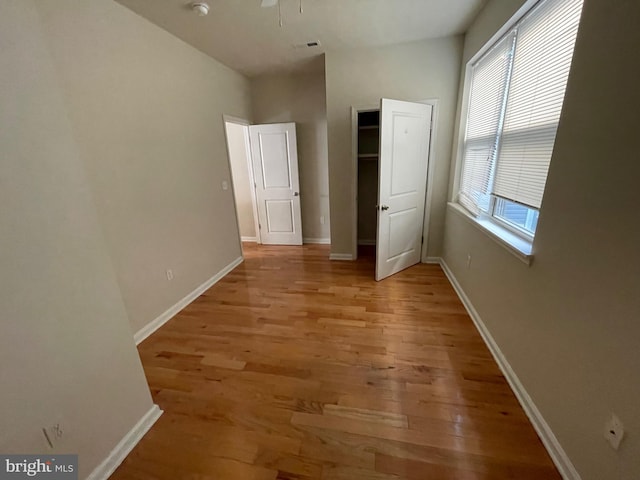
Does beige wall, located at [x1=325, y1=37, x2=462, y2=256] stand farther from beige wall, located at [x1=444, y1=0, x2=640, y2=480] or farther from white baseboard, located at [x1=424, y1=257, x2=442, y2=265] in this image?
beige wall, located at [x1=444, y1=0, x2=640, y2=480]

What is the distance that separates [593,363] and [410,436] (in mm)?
886

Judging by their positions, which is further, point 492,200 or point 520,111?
point 492,200

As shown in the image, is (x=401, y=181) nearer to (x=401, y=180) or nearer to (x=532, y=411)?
(x=401, y=180)

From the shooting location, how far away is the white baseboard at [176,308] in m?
2.22

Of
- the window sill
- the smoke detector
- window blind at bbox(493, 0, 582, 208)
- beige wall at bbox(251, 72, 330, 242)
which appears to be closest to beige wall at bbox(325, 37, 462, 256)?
beige wall at bbox(251, 72, 330, 242)

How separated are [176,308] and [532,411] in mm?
2891

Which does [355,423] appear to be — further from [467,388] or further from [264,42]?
[264,42]

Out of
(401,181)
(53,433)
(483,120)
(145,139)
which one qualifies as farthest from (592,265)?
(145,139)

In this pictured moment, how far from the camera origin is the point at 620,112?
3.15 ft

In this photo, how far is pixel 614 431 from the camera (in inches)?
36.7

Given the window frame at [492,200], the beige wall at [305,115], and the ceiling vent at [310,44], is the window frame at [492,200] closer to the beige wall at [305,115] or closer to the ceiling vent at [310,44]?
the ceiling vent at [310,44]

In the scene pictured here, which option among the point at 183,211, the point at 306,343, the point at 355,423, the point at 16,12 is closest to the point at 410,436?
the point at 355,423

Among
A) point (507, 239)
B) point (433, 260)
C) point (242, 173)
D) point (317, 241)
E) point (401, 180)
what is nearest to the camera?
point (507, 239)

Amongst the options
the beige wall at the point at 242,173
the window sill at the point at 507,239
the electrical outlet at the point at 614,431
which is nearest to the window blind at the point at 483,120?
the window sill at the point at 507,239
